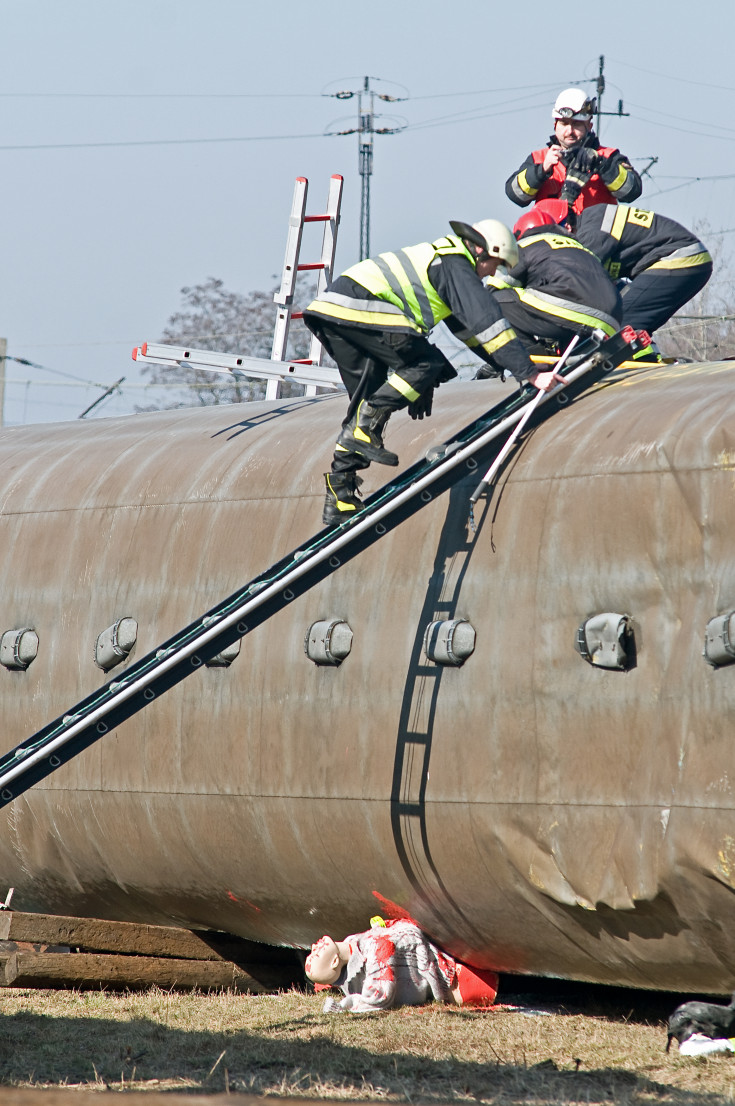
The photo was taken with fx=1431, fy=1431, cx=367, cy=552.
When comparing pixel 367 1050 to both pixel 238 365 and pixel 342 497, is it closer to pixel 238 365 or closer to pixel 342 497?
pixel 342 497

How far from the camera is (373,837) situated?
8445mm

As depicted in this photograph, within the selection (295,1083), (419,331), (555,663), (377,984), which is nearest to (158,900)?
(377,984)

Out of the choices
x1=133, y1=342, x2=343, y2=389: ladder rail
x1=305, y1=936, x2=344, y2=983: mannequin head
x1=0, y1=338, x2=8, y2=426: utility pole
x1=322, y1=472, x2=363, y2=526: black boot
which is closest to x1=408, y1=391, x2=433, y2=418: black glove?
x1=322, y1=472, x2=363, y2=526: black boot

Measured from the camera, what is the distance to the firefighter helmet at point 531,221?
9.38m

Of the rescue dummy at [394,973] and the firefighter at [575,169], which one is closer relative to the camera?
the rescue dummy at [394,973]

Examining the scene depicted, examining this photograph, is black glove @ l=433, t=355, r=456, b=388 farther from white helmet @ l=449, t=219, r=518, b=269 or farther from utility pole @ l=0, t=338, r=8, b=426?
utility pole @ l=0, t=338, r=8, b=426

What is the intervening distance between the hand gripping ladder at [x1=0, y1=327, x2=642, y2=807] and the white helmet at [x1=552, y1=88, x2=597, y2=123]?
232 cm

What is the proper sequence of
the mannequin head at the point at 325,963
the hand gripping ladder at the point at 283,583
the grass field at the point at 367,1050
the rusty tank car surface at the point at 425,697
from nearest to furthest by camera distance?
the grass field at the point at 367,1050
the rusty tank car surface at the point at 425,697
the hand gripping ladder at the point at 283,583
the mannequin head at the point at 325,963

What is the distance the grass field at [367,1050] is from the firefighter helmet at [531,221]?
16.1 ft

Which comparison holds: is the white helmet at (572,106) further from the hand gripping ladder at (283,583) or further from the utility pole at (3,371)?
the utility pole at (3,371)

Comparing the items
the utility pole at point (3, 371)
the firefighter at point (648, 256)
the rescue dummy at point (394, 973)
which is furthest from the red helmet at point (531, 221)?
the utility pole at point (3, 371)

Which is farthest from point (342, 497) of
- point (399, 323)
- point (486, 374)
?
point (486, 374)

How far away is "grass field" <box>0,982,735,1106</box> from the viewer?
22.5ft

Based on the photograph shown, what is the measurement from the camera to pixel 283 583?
312 inches
